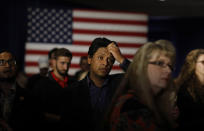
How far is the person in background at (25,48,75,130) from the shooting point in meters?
2.44

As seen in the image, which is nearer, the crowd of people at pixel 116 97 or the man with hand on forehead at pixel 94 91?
the crowd of people at pixel 116 97

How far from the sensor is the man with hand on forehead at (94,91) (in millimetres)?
2211

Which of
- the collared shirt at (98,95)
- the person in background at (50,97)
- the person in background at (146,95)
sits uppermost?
the person in background at (146,95)

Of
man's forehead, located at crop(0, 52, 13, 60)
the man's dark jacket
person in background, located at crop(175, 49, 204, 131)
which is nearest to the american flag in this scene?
man's forehead, located at crop(0, 52, 13, 60)

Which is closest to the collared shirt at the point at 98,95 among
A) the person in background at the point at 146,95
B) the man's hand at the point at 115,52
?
the man's hand at the point at 115,52

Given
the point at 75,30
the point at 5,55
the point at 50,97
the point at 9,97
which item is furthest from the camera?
the point at 75,30

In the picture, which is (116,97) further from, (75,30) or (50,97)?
(75,30)

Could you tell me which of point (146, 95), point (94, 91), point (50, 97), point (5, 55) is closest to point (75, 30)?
point (50, 97)

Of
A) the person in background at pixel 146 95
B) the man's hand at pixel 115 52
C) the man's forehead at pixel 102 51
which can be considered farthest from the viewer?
the man's forehead at pixel 102 51

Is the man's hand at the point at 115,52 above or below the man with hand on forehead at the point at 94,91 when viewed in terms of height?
above

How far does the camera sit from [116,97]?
58.1 inches

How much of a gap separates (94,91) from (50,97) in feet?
2.94

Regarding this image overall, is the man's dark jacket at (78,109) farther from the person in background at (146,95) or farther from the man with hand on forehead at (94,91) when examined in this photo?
Result: the person in background at (146,95)

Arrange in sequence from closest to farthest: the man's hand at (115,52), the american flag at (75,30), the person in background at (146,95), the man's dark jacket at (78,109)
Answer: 1. the person in background at (146,95)
2. the man's dark jacket at (78,109)
3. the man's hand at (115,52)
4. the american flag at (75,30)
